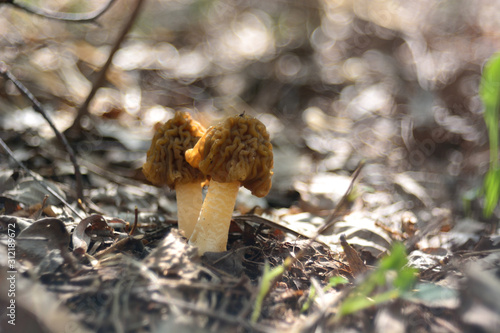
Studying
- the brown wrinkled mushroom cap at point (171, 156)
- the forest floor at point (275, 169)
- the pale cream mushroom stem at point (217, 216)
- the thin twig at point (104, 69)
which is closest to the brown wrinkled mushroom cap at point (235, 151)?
the pale cream mushroom stem at point (217, 216)

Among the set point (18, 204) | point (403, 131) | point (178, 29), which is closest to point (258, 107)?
point (403, 131)

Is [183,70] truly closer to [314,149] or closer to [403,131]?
[314,149]

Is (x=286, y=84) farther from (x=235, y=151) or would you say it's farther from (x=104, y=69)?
(x=235, y=151)

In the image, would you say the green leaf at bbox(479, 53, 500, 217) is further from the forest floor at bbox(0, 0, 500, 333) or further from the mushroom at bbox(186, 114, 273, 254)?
the mushroom at bbox(186, 114, 273, 254)

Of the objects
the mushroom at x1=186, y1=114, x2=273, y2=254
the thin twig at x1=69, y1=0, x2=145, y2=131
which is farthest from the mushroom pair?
the thin twig at x1=69, y1=0, x2=145, y2=131

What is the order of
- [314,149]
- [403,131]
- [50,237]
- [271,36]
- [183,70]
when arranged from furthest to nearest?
1. [271,36]
2. [183,70]
3. [403,131]
4. [314,149]
5. [50,237]

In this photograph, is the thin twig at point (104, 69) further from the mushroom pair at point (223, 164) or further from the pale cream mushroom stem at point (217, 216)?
the pale cream mushroom stem at point (217, 216)
